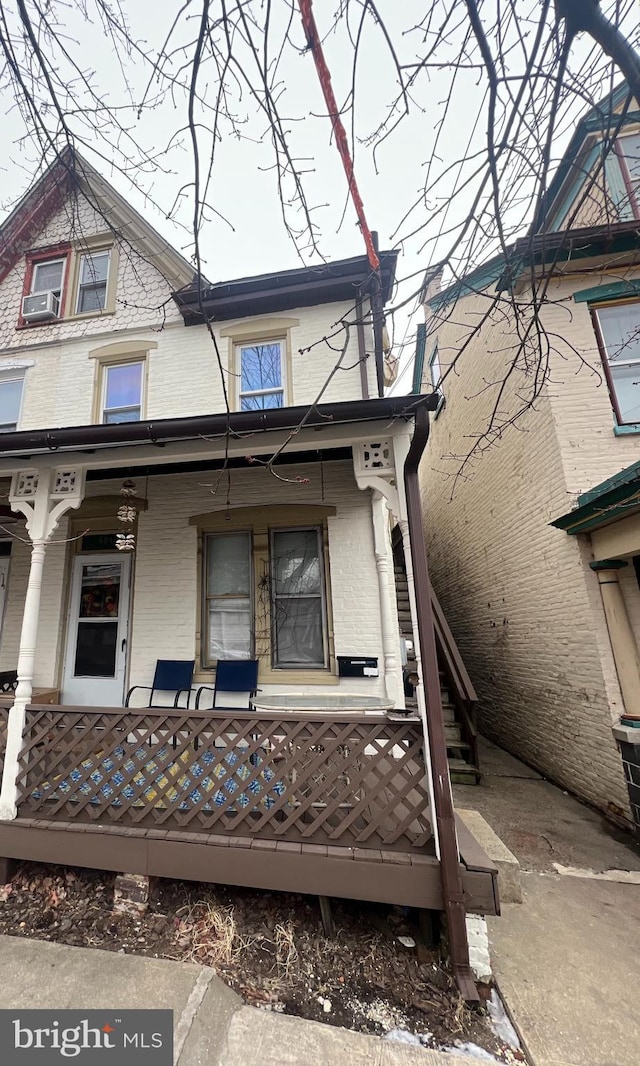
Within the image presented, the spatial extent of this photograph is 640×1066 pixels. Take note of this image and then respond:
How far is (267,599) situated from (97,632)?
2.34 metres

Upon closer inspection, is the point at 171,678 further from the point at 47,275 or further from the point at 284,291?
the point at 47,275

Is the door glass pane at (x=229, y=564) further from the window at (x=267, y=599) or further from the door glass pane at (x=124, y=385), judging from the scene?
the door glass pane at (x=124, y=385)

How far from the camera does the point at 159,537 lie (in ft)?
18.1

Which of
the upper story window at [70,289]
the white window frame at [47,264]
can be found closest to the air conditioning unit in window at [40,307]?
the upper story window at [70,289]

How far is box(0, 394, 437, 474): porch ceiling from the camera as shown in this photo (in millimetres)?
3475

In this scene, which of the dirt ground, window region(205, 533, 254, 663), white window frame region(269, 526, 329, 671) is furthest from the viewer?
window region(205, 533, 254, 663)

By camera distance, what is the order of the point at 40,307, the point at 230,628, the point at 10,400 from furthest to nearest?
the point at 40,307 < the point at 10,400 < the point at 230,628

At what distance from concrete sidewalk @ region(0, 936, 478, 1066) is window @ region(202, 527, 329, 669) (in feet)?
8.98

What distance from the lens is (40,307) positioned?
681 cm

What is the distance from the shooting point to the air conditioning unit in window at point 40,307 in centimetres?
678

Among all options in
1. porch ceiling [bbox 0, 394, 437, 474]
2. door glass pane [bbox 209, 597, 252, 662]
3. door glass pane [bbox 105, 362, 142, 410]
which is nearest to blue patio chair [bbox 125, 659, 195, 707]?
door glass pane [bbox 209, 597, 252, 662]

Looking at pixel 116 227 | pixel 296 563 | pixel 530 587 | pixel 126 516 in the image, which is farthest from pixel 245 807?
→ pixel 116 227

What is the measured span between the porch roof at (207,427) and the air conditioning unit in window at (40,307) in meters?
4.10

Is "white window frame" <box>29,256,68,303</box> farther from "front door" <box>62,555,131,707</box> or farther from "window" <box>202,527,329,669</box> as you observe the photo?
"window" <box>202,527,329,669</box>
